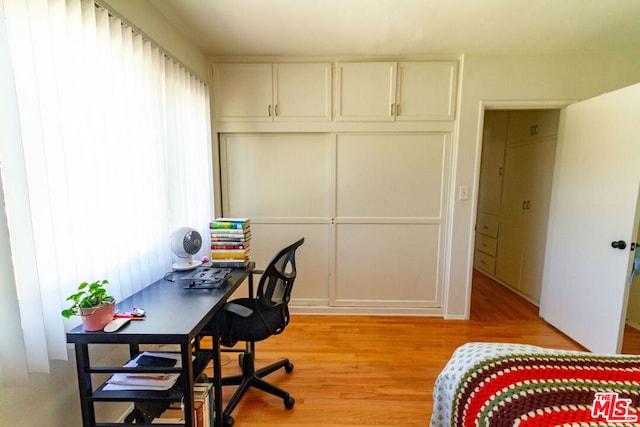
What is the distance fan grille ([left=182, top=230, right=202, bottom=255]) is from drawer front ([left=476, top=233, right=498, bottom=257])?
145 inches

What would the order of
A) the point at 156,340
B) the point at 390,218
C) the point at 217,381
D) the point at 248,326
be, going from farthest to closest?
the point at 390,218
the point at 248,326
the point at 217,381
the point at 156,340

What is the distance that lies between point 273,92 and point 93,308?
82.1 inches

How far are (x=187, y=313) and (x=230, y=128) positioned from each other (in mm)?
1809

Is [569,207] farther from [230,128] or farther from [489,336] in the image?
[230,128]

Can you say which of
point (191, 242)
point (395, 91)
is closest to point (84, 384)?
point (191, 242)

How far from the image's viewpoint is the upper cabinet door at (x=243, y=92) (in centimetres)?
242

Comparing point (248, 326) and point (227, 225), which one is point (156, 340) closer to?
point (248, 326)

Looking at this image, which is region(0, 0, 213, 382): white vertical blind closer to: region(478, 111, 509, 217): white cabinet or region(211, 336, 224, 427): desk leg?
region(211, 336, 224, 427): desk leg

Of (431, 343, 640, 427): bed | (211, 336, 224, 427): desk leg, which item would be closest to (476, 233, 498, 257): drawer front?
(431, 343, 640, 427): bed

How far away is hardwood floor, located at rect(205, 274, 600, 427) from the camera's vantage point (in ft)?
5.09

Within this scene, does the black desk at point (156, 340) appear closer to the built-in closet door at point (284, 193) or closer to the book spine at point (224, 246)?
the book spine at point (224, 246)

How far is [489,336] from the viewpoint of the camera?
2295mm

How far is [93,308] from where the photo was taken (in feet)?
3.39

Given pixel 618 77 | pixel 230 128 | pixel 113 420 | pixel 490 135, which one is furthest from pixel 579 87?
pixel 113 420
